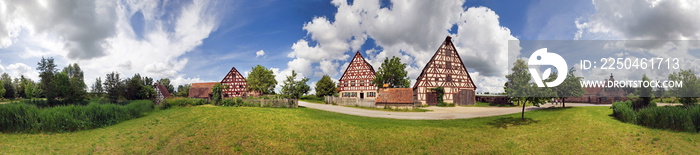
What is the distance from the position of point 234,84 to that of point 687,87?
2395 inches

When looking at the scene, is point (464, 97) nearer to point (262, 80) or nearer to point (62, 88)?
point (262, 80)

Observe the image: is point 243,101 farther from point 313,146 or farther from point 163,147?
point 313,146

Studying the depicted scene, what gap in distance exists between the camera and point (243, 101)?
25.3 metres

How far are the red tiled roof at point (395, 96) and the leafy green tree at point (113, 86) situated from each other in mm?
41691

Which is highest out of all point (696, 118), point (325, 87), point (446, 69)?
point (446, 69)

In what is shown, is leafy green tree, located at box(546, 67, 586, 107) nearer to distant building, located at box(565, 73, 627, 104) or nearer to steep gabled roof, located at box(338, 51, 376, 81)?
distant building, located at box(565, 73, 627, 104)

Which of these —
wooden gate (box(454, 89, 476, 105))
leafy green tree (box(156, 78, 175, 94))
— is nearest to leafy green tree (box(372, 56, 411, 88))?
wooden gate (box(454, 89, 476, 105))

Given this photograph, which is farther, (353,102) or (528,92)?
(353,102)

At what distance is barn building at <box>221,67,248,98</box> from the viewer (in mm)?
54562

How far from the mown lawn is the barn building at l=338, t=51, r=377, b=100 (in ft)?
107

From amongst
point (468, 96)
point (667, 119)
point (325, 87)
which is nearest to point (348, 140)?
point (667, 119)

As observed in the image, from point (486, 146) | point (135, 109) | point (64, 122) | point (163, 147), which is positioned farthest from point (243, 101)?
point (486, 146)

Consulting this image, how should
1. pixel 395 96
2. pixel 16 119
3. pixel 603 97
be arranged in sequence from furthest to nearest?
pixel 603 97 < pixel 395 96 < pixel 16 119

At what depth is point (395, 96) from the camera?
32.5 meters
